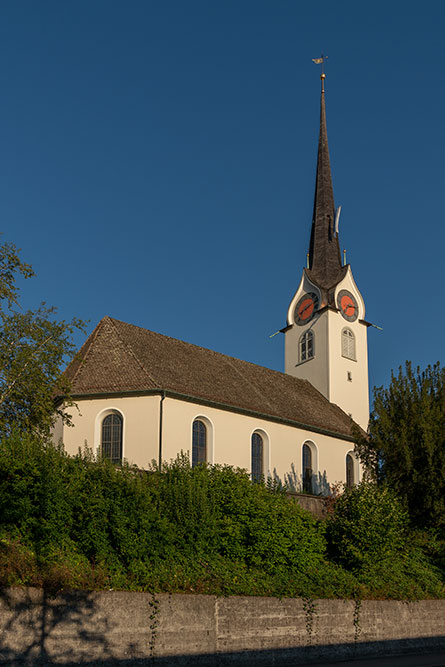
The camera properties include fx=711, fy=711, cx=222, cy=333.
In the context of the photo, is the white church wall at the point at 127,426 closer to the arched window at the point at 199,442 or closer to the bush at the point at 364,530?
the arched window at the point at 199,442

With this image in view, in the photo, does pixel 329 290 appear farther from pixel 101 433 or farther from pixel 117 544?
pixel 117 544

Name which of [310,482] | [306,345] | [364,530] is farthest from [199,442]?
[306,345]

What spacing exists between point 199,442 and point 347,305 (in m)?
18.4

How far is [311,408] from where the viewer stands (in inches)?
1522

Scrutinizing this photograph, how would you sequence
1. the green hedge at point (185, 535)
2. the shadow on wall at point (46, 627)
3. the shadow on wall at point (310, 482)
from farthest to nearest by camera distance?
1. the shadow on wall at point (310, 482)
2. the green hedge at point (185, 535)
3. the shadow on wall at point (46, 627)

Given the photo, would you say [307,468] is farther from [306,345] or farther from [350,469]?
[306,345]

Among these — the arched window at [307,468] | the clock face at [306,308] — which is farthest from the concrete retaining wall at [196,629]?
the clock face at [306,308]

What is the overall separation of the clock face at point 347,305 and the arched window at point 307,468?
11.9 meters

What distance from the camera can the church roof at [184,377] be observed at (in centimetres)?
3042

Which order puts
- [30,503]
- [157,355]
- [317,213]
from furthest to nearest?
[317,213] → [157,355] → [30,503]

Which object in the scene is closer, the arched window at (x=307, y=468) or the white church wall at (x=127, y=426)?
the white church wall at (x=127, y=426)

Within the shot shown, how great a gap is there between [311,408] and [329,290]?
9756mm

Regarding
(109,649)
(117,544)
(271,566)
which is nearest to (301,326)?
(271,566)

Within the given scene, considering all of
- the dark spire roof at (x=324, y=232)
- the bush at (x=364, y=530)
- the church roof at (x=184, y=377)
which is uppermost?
the dark spire roof at (x=324, y=232)
